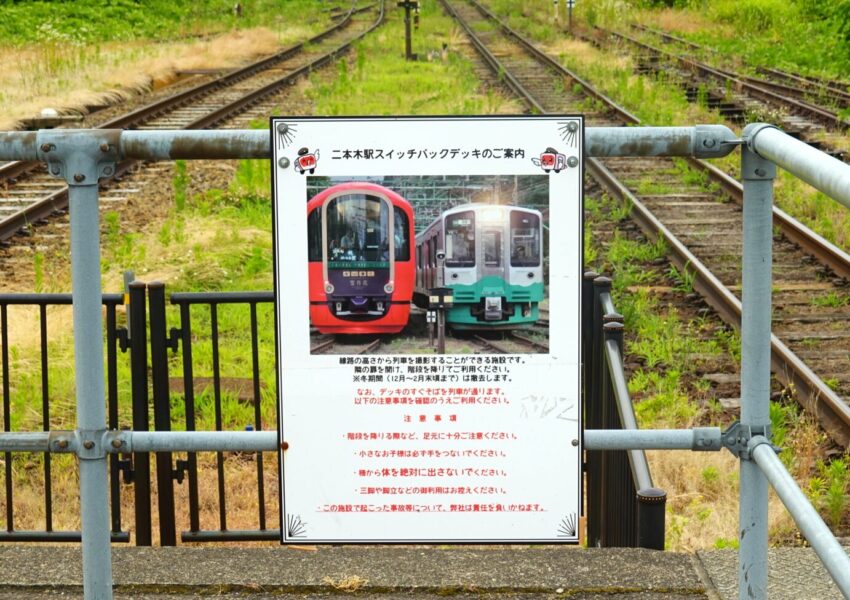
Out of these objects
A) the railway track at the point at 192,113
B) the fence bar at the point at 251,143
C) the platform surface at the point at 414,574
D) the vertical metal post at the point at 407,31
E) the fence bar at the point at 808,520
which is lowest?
the platform surface at the point at 414,574

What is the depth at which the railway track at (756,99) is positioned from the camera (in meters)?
18.5

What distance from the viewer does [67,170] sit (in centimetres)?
307

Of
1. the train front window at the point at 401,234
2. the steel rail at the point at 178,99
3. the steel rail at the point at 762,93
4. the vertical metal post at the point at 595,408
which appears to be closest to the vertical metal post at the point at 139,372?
the vertical metal post at the point at 595,408

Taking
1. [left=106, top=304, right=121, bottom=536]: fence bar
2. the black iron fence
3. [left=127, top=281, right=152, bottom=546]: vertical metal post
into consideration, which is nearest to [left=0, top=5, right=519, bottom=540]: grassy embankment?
the black iron fence

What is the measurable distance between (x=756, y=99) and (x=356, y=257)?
2072 cm

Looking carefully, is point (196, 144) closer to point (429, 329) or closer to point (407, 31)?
point (429, 329)

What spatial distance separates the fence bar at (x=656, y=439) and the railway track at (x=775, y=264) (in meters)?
4.54

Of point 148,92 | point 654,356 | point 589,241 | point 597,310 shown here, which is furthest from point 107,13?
point 597,310

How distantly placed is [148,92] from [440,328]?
926 inches

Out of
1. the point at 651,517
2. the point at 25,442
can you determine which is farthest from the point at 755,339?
the point at 25,442

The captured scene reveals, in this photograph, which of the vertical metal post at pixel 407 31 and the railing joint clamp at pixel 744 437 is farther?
the vertical metal post at pixel 407 31

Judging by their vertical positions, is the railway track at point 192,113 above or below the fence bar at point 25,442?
above

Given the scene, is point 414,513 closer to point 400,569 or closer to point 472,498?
point 472,498

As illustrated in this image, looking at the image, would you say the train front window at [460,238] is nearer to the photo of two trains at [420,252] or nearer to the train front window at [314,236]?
the photo of two trains at [420,252]
